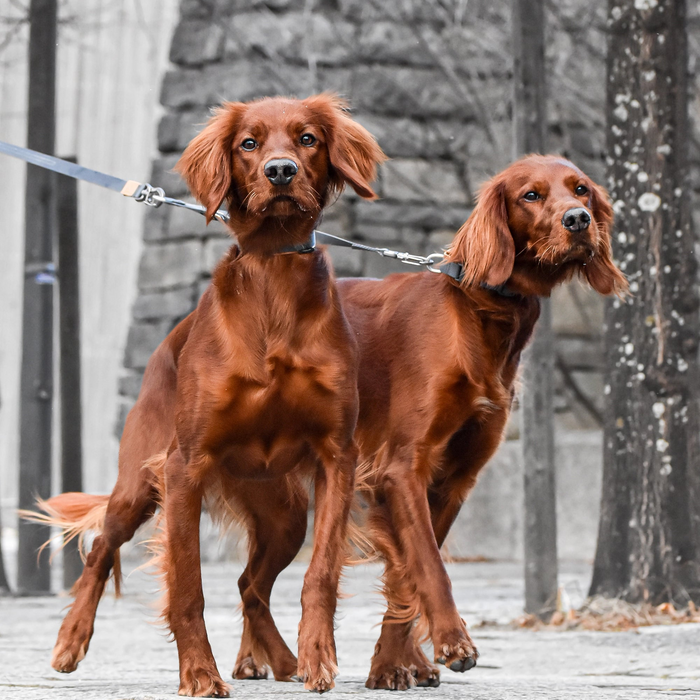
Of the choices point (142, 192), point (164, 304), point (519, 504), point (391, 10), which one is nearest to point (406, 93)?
point (391, 10)

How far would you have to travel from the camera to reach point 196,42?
32.2 ft

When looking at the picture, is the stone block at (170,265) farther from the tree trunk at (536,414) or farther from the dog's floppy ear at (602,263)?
the dog's floppy ear at (602,263)

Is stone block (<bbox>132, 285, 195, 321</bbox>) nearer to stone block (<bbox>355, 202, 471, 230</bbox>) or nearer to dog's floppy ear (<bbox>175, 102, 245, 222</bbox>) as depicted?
stone block (<bbox>355, 202, 471, 230</bbox>)

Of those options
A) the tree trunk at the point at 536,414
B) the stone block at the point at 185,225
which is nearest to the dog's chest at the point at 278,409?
the tree trunk at the point at 536,414

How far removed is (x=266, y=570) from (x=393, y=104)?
6.78m

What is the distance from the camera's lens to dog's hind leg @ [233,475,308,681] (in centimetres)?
375

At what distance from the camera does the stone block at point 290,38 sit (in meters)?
9.64

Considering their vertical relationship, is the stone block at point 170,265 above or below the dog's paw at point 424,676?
above

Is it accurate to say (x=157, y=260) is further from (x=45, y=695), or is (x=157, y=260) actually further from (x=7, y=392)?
(x=7, y=392)

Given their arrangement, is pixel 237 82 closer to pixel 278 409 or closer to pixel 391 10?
pixel 391 10

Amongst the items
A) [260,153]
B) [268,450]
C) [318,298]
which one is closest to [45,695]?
[268,450]

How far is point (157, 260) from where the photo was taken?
9781 mm

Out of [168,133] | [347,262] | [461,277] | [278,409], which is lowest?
[278,409]

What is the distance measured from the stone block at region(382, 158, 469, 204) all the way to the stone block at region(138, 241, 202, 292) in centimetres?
171
